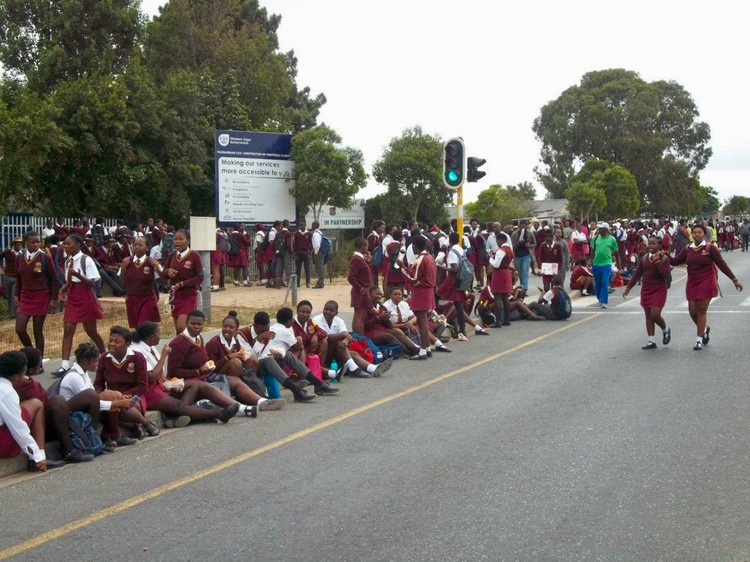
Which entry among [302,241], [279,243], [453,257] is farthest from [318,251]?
[453,257]

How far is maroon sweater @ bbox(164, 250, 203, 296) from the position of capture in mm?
12297

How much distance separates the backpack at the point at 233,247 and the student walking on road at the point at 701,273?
1377cm

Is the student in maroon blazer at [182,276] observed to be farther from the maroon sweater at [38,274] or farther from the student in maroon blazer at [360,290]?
the student in maroon blazer at [360,290]

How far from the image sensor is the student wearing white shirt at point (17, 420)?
7754 mm

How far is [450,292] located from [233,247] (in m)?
11.0

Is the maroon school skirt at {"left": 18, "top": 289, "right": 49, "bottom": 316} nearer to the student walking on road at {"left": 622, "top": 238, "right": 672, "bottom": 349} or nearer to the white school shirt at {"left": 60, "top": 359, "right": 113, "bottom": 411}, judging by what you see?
the white school shirt at {"left": 60, "top": 359, "right": 113, "bottom": 411}

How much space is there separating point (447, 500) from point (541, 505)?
0.63 m

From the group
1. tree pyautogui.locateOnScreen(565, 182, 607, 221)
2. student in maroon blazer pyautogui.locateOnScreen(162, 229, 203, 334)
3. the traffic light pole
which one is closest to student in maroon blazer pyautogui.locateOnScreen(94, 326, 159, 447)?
student in maroon blazer pyautogui.locateOnScreen(162, 229, 203, 334)

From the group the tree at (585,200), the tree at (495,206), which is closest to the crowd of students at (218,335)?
the tree at (495,206)

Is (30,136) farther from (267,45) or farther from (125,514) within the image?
(267,45)

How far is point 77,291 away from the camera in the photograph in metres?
12.1

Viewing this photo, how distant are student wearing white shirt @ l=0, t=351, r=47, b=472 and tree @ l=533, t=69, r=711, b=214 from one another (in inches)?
2931

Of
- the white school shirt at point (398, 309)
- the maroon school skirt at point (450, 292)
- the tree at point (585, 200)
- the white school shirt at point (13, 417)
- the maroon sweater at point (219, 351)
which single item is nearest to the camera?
the white school shirt at point (13, 417)

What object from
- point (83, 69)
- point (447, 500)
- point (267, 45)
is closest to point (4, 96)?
point (83, 69)
